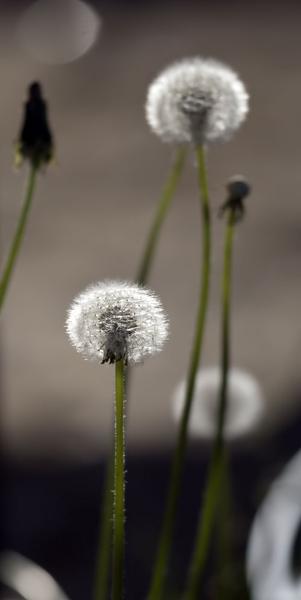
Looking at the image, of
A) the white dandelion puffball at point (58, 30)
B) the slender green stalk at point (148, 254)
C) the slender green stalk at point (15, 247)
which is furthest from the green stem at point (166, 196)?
the white dandelion puffball at point (58, 30)

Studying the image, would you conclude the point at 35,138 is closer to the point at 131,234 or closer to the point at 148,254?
the point at 148,254

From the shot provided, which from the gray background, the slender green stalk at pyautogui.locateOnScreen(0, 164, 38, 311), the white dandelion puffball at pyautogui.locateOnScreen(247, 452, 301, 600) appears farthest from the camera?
the gray background

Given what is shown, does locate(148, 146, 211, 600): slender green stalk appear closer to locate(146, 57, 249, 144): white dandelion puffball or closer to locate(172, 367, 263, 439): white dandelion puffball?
locate(146, 57, 249, 144): white dandelion puffball

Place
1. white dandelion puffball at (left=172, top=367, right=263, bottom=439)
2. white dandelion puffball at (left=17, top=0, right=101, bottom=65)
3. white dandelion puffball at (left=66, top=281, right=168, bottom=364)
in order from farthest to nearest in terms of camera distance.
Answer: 1. white dandelion puffball at (left=17, top=0, right=101, bottom=65)
2. white dandelion puffball at (left=172, top=367, right=263, bottom=439)
3. white dandelion puffball at (left=66, top=281, right=168, bottom=364)

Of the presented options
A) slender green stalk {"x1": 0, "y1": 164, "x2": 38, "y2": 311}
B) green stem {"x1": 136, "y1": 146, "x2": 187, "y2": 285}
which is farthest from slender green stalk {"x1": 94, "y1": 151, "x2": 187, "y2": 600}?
slender green stalk {"x1": 0, "y1": 164, "x2": 38, "y2": 311}

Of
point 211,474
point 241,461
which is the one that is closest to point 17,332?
A: point 241,461

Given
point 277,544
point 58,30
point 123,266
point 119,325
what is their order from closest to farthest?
point 119,325, point 277,544, point 123,266, point 58,30

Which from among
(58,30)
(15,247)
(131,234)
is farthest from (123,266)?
(58,30)
